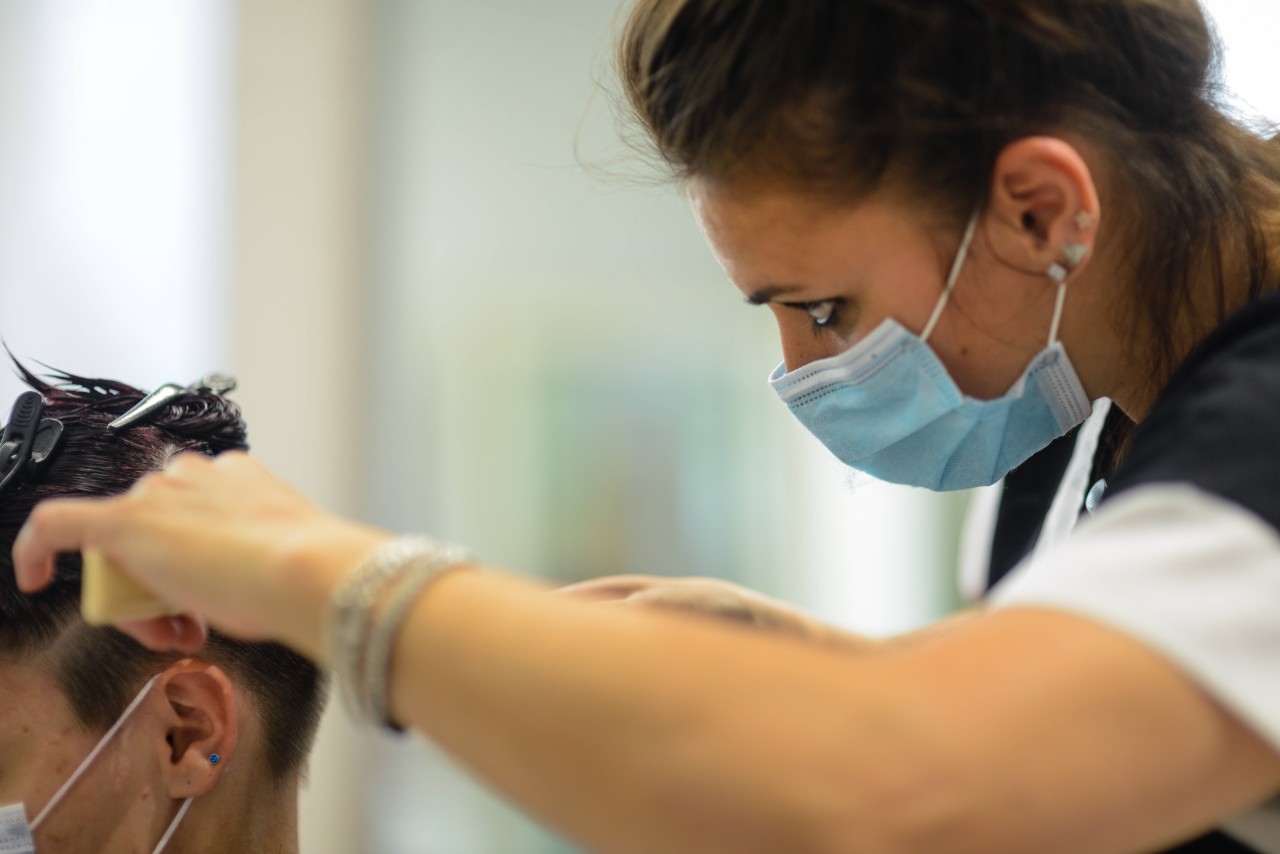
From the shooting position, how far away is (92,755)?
3.99 feet

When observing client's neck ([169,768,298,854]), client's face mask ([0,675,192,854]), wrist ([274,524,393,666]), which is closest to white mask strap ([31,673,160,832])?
client's face mask ([0,675,192,854])

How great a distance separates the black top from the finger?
0.71 metres

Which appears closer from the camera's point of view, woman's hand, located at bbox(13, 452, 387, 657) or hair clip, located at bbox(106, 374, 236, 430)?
woman's hand, located at bbox(13, 452, 387, 657)

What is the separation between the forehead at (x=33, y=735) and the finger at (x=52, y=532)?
37cm

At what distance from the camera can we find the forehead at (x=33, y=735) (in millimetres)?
1202

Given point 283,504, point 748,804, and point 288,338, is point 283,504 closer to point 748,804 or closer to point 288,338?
point 748,804

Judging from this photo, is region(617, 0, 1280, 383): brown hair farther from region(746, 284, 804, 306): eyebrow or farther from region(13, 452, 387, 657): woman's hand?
region(13, 452, 387, 657): woman's hand

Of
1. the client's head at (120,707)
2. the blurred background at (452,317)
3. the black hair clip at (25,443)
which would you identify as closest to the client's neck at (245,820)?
the client's head at (120,707)

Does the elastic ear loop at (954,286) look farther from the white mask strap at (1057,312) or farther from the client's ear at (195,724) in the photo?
the client's ear at (195,724)

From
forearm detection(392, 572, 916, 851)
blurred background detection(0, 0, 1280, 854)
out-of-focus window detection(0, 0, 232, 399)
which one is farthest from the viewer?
blurred background detection(0, 0, 1280, 854)

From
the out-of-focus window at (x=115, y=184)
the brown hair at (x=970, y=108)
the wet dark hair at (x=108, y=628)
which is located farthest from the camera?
the out-of-focus window at (x=115, y=184)

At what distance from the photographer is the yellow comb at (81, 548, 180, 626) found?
846 mm

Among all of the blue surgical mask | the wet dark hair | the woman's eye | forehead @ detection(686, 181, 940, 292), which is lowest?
the wet dark hair

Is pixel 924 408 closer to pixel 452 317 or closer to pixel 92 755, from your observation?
pixel 92 755
